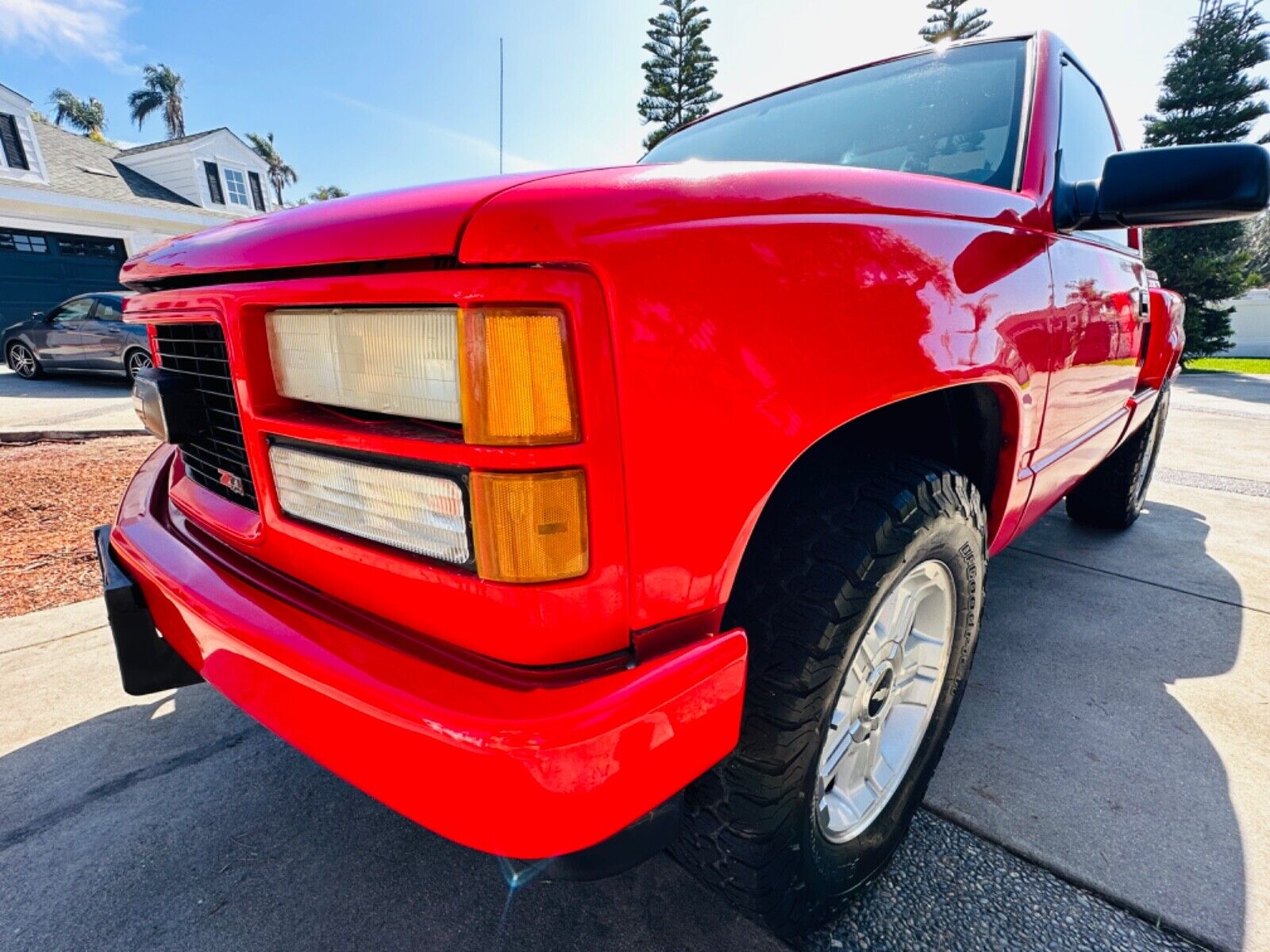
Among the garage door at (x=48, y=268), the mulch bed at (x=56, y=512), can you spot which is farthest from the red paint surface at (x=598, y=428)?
the garage door at (x=48, y=268)

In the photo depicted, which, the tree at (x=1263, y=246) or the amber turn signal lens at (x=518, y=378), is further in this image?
the tree at (x=1263, y=246)

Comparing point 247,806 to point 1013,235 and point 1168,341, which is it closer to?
point 1013,235

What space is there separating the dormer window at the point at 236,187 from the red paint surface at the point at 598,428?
2441 cm

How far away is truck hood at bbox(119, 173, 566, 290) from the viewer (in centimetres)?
83

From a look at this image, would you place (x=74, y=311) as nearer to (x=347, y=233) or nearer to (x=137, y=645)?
(x=137, y=645)

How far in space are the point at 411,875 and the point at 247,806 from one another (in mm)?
536

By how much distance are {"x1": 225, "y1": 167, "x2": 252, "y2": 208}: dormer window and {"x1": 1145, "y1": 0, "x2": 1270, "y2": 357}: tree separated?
86.6 feet

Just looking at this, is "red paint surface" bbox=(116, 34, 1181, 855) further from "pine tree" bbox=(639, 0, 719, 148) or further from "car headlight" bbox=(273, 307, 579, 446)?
"pine tree" bbox=(639, 0, 719, 148)

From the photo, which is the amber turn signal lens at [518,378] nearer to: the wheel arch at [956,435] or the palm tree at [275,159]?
A: the wheel arch at [956,435]

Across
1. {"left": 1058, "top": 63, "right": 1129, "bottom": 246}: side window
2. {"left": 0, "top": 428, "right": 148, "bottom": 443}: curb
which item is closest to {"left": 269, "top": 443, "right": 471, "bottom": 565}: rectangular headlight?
{"left": 1058, "top": 63, "right": 1129, "bottom": 246}: side window

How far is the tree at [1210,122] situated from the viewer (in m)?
17.3

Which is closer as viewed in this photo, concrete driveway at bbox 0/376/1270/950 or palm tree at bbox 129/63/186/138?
concrete driveway at bbox 0/376/1270/950

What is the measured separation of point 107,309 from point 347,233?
10551 millimetres

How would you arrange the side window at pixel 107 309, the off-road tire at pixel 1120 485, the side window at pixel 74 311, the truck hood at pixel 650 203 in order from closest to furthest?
the truck hood at pixel 650 203, the off-road tire at pixel 1120 485, the side window at pixel 107 309, the side window at pixel 74 311
